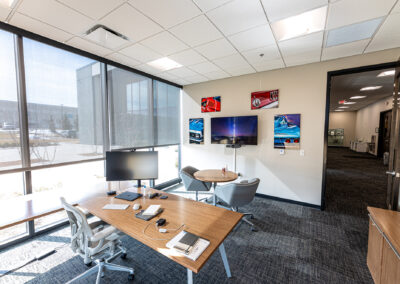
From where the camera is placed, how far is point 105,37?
2.47 m

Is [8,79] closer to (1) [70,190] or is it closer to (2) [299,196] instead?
(1) [70,190]

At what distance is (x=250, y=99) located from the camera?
161 inches

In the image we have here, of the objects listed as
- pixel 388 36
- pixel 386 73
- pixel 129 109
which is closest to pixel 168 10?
pixel 129 109

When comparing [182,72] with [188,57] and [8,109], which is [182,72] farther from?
[8,109]

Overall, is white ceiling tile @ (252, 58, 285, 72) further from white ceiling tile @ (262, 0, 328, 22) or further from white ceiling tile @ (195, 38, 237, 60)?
white ceiling tile @ (262, 0, 328, 22)

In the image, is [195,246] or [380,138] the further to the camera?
[380,138]

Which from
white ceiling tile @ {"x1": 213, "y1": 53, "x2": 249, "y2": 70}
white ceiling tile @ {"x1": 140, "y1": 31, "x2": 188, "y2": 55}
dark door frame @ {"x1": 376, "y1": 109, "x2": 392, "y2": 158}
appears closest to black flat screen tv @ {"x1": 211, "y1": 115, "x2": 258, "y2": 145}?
white ceiling tile @ {"x1": 213, "y1": 53, "x2": 249, "y2": 70}

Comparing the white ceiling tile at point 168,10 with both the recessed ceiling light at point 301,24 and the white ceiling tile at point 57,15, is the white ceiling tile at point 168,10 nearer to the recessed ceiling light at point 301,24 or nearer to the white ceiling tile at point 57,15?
the white ceiling tile at point 57,15

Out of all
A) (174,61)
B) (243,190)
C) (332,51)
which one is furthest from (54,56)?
(332,51)

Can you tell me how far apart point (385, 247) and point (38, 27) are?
15.0ft

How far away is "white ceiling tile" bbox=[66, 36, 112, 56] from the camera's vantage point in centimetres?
257

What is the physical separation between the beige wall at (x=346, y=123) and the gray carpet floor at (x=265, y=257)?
13201mm

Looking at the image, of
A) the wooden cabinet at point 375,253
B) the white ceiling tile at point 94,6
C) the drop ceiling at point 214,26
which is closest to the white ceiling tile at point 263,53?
the drop ceiling at point 214,26

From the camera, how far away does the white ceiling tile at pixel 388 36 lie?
210cm
